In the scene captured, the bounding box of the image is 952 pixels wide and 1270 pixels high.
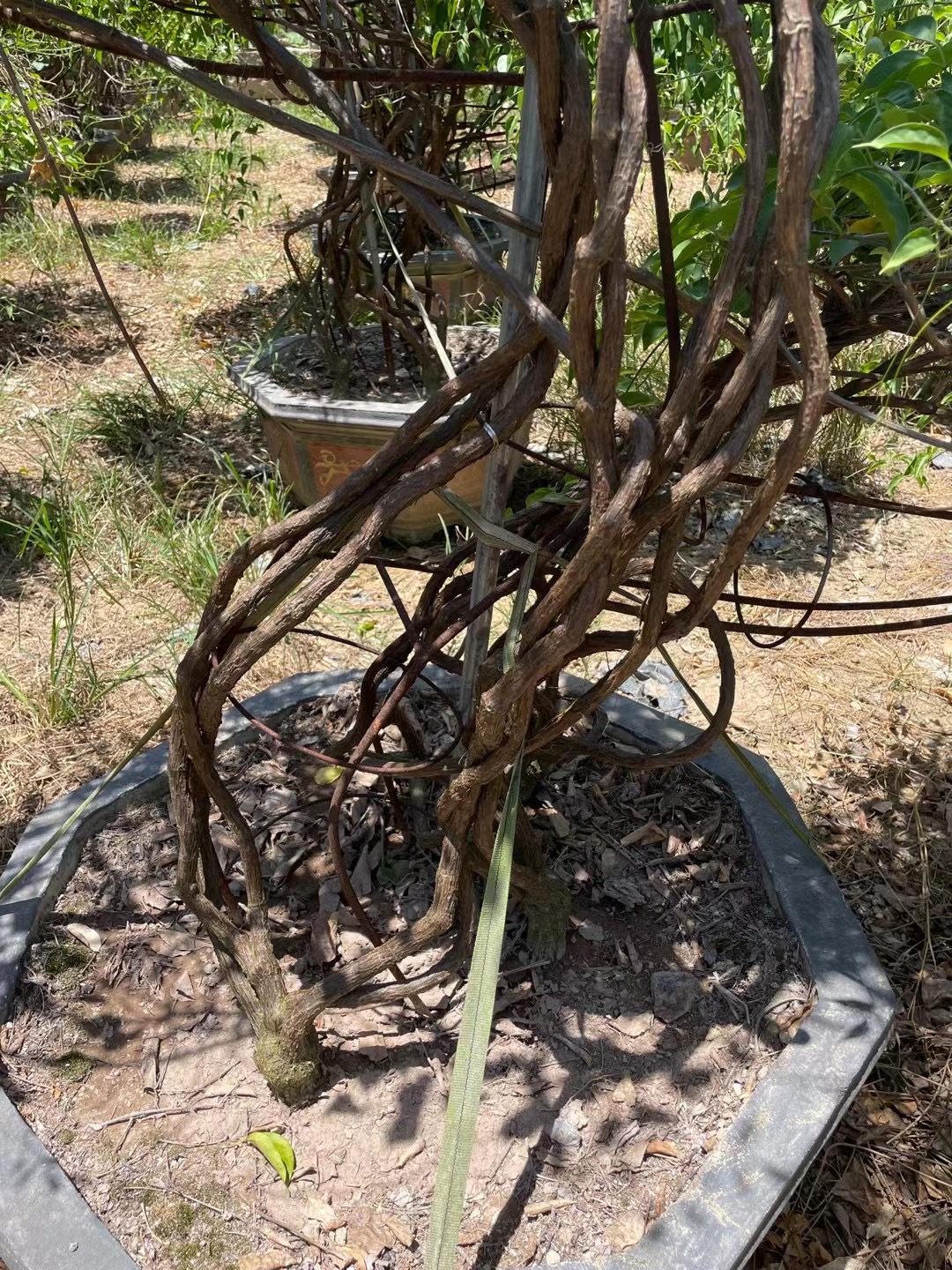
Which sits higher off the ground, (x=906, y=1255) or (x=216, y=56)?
(x=216, y=56)

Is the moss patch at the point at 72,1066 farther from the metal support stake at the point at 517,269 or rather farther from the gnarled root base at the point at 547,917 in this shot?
the metal support stake at the point at 517,269

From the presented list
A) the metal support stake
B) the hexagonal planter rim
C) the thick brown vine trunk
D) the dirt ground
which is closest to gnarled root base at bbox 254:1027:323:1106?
the thick brown vine trunk

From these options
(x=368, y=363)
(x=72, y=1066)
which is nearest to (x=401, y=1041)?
(x=72, y=1066)

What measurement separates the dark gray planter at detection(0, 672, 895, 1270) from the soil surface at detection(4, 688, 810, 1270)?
0.14ft

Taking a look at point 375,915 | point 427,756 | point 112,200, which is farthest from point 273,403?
point 112,200

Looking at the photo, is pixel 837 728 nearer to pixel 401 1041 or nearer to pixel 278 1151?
pixel 401 1041

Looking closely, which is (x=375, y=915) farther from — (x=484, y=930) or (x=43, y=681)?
(x=43, y=681)

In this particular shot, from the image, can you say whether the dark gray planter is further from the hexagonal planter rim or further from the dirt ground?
the hexagonal planter rim

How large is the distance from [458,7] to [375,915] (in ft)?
6.08

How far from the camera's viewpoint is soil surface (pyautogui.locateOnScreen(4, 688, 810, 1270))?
3.31ft

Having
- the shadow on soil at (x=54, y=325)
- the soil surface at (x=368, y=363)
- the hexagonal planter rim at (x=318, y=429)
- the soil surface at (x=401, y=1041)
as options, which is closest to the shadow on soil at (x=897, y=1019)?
the soil surface at (x=401, y=1041)

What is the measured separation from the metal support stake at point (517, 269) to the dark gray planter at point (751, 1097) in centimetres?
40

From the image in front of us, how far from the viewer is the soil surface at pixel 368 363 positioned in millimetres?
2691

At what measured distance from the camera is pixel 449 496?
0.80 metres
